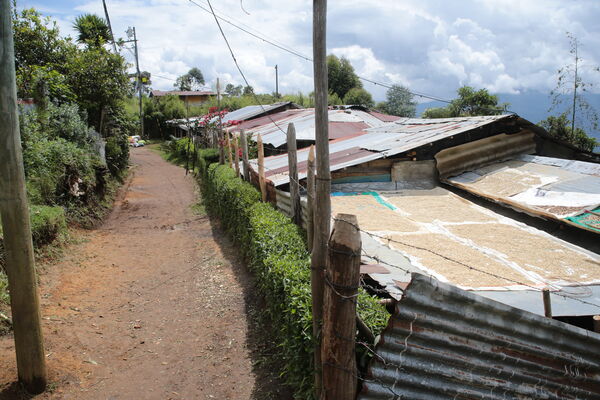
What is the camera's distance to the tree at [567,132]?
19112 millimetres

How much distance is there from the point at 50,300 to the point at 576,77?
19.8 m

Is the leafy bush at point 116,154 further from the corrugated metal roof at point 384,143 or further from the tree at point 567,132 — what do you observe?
the tree at point 567,132

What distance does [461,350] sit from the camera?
3.08m

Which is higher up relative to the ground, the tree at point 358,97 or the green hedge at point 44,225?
the tree at point 358,97

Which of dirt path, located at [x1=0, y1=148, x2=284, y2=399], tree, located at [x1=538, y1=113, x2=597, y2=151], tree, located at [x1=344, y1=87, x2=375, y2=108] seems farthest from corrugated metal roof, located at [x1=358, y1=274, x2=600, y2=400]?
tree, located at [x1=344, y1=87, x2=375, y2=108]

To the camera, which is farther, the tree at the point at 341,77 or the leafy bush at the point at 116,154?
the tree at the point at 341,77

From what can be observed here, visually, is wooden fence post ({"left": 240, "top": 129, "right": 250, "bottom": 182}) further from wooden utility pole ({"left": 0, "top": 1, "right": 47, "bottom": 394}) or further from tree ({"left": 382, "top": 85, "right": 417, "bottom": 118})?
tree ({"left": 382, "top": 85, "right": 417, "bottom": 118})

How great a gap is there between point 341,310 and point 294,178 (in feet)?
14.6

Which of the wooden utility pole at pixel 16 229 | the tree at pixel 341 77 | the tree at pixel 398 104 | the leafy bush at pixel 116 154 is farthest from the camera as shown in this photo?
the tree at pixel 398 104

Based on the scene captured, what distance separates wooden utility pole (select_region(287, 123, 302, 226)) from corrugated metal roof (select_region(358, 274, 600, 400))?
13.8 ft

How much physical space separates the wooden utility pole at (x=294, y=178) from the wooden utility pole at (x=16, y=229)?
3.79m

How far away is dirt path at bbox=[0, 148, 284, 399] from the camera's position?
5.15 m

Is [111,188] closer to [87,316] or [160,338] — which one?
[87,316]

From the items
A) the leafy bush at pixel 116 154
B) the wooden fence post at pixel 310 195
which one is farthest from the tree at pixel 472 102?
the wooden fence post at pixel 310 195
